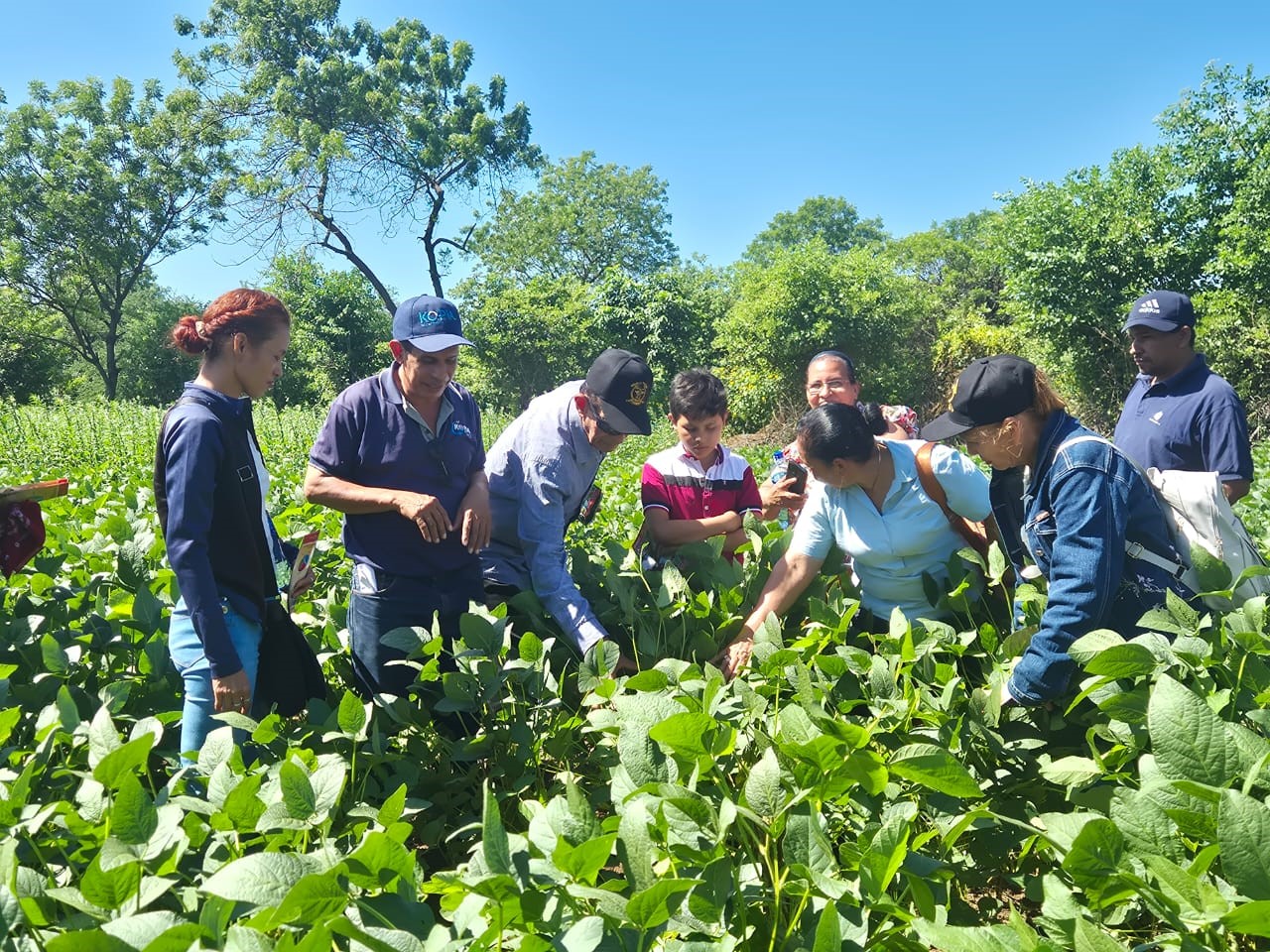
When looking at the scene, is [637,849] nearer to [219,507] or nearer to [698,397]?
[219,507]

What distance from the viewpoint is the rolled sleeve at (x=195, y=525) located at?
2084 millimetres

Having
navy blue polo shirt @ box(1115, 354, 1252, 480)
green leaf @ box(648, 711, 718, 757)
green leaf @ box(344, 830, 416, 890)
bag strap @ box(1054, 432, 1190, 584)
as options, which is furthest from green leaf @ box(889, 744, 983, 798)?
navy blue polo shirt @ box(1115, 354, 1252, 480)

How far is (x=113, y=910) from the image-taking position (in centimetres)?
112

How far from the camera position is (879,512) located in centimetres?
261

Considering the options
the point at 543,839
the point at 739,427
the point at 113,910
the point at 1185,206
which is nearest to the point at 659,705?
the point at 543,839

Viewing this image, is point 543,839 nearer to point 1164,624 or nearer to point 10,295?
point 1164,624

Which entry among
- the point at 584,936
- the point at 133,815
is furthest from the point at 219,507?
the point at 584,936

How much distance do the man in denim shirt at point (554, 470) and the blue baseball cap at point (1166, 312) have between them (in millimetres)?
2101

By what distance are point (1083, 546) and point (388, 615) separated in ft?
6.18

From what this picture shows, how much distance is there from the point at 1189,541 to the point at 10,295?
121 ft

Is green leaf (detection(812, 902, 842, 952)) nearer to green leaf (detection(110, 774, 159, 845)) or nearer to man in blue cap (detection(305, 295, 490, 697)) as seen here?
green leaf (detection(110, 774, 159, 845))

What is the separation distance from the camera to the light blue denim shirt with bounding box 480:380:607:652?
8.59ft

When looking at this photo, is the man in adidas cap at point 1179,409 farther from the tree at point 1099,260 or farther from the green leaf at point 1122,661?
the tree at point 1099,260

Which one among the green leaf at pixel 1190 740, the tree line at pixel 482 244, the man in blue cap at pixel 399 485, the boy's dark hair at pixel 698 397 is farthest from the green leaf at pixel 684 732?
the tree line at pixel 482 244
